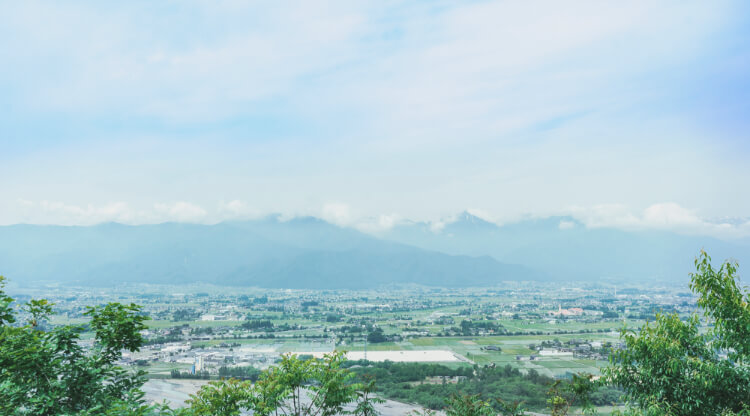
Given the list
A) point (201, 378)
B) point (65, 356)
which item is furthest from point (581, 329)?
point (65, 356)

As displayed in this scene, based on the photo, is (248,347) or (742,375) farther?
(248,347)

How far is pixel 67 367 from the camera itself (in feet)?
Answer: 14.1

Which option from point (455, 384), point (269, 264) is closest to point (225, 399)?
point (455, 384)

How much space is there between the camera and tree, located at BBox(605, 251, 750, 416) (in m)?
4.56

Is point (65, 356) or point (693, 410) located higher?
point (65, 356)

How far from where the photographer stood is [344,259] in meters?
157

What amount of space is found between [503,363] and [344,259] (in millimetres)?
134363

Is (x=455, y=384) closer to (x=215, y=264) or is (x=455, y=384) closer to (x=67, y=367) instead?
(x=67, y=367)

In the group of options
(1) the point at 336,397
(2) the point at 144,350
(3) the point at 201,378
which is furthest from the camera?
(2) the point at 144,350

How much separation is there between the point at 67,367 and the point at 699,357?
6461 mm

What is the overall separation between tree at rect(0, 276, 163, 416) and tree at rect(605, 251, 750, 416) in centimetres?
509

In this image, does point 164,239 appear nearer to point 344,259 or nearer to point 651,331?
point 344,259

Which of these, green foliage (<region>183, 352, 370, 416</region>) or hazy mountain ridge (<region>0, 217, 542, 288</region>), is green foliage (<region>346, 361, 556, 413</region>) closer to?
green foliage (<region>183, 352, 370, 416</region>)

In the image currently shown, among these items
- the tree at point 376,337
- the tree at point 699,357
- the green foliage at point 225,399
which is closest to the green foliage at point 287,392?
the green foliage at point 225,399
